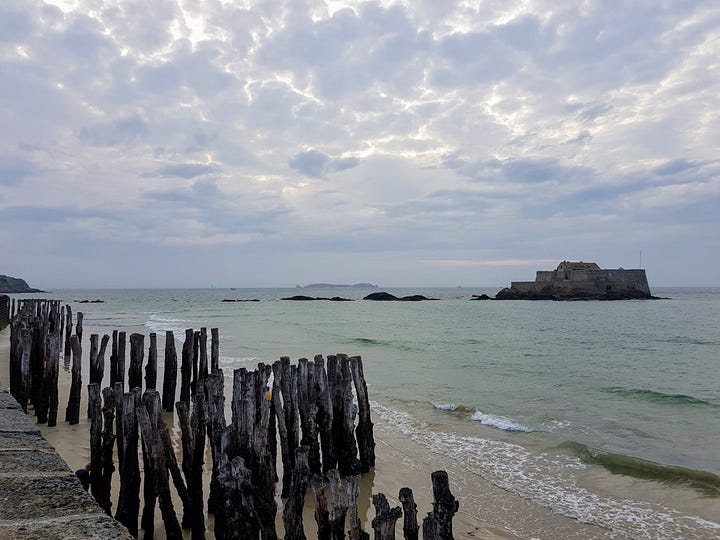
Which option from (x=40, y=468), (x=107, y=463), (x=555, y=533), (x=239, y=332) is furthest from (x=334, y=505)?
(x=239, y=332)

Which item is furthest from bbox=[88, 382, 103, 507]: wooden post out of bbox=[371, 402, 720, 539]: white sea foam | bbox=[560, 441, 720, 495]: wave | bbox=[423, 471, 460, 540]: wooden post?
bbox=[560, 441, 720, 495]: wave

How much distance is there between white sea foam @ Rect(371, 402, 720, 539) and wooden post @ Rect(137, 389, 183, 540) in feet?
15.3

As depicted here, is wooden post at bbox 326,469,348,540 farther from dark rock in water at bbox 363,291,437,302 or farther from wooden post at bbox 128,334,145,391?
dark rock in water at bbox 363,291,437,302

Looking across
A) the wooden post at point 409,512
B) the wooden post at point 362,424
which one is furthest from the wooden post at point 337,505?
the wooden post at point 362,424

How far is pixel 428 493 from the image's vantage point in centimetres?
753

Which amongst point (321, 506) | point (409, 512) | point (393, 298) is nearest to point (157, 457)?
point (321, 506)

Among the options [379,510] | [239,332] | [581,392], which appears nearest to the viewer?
[379,510]

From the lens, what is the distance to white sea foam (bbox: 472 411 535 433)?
11.1 metres

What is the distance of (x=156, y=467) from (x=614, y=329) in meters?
35.5

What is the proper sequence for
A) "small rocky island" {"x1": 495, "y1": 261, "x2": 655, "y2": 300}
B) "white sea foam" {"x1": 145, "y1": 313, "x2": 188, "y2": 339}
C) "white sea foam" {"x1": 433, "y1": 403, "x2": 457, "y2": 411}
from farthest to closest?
1. "small rocky island" {"x1": 495, "y1": 261, "x2": 655, "y2": 300}
2. "white sea foam" {"x1": 145, "y1": 313, "x2": 188, "y2": 339}
3. "white sea foam" {"x1": 433, "y1": 403, "x2": 457, "y2": 411}

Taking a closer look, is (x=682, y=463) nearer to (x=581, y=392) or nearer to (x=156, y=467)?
(x=581, y=392)

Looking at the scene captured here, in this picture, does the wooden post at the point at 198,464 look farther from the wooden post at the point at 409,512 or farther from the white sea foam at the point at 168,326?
the white sea foam at the point at 168,326

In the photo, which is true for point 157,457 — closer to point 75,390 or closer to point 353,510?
point 353,510

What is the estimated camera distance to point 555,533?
6.31m
